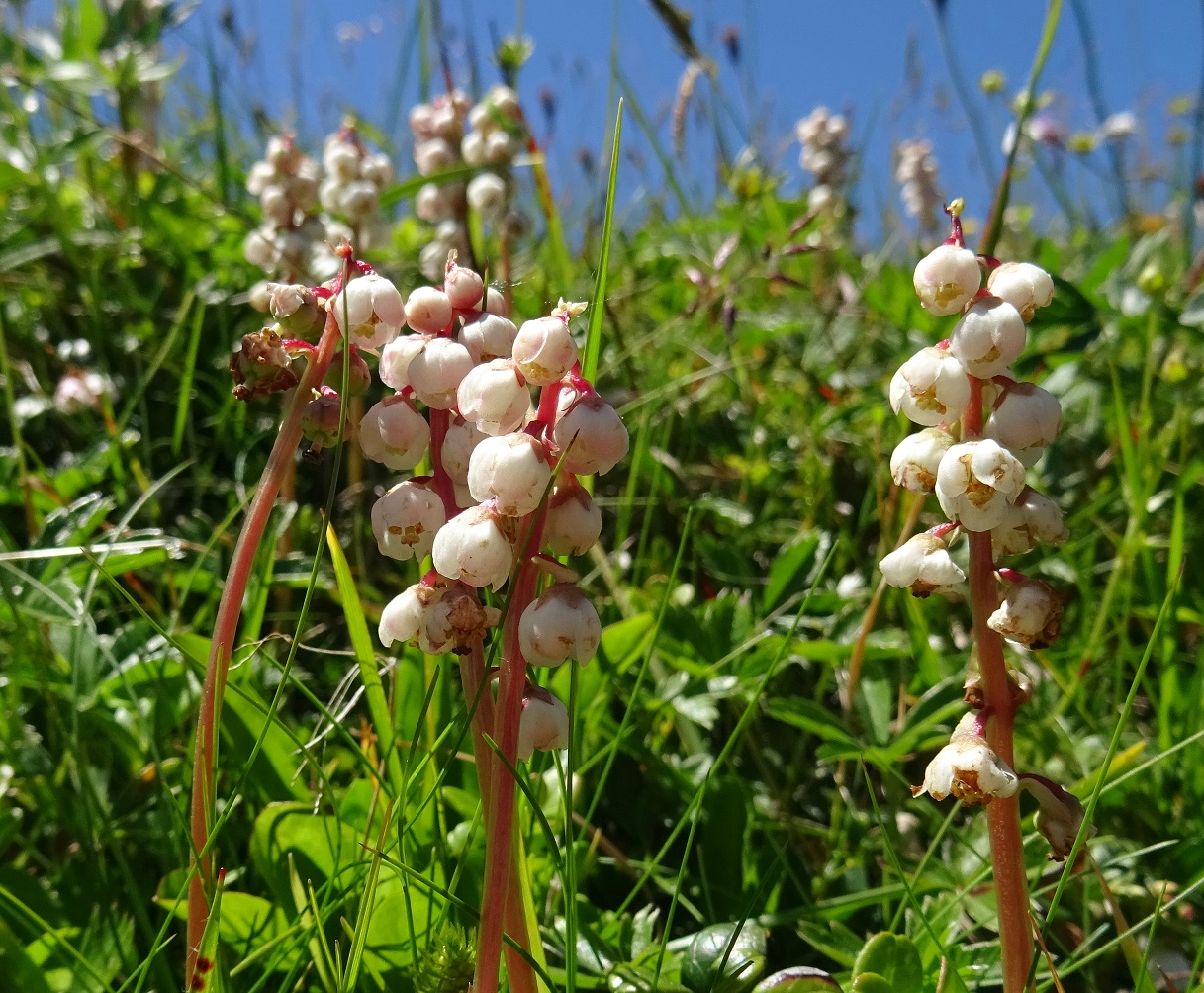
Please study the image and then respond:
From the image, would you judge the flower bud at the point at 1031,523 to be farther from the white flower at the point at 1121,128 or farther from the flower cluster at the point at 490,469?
the white flower at the point at 1121,128

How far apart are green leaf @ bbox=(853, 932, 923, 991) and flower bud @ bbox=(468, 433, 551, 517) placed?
1.73 feet

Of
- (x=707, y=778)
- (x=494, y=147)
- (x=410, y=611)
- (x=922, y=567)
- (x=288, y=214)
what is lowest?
(x=707, y=778)

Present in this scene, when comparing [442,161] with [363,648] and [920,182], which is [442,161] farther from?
[920,182]

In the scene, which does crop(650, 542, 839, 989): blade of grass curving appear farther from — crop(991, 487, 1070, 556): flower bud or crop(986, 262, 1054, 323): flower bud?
crop(986, 262, 1054, 323): flower bud

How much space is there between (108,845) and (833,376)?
2.09 meters

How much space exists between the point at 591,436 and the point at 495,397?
8 centimetres

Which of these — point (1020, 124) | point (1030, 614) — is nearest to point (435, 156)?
point (1020, 124)

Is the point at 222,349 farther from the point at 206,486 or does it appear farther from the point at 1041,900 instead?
the point at 1041,900

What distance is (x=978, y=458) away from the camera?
2.84 feet

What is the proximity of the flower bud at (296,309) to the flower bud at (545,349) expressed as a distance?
0.31 meters

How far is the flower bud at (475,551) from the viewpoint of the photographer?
838 millimetres

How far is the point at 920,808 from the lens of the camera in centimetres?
151

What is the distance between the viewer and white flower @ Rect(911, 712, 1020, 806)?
88cm

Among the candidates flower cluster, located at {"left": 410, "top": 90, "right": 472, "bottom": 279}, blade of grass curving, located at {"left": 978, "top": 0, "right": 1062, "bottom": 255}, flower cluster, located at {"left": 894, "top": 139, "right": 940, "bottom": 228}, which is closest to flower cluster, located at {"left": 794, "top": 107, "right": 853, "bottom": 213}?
flower cluster, located at {"left": 894, "top": 139, "right": 940, "bottom": 228}
